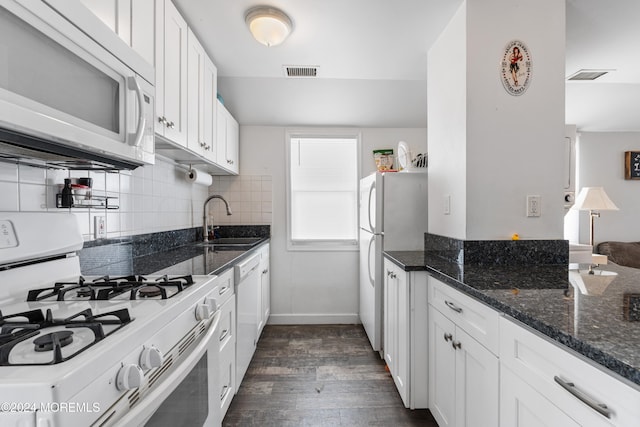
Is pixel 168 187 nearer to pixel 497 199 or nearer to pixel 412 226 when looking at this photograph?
pixel 412 226

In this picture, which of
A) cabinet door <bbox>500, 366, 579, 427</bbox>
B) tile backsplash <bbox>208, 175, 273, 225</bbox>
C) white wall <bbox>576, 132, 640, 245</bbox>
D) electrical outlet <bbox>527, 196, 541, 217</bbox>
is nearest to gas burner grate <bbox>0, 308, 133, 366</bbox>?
cabinet door <bbox>500, 366, 579, 427</bbox>

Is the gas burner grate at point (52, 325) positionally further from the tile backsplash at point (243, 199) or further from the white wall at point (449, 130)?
the tile backsplash at point (243, 199)

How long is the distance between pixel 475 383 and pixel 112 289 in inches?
52.7

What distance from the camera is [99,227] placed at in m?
1.53

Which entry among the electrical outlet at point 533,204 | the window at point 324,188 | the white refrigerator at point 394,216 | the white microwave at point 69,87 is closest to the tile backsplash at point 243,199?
the window at point 324,188

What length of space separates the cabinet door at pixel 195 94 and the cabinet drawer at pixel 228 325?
98cm

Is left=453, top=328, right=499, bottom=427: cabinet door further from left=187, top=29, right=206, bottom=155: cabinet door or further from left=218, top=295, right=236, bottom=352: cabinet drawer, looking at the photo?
left=187, top=29, right=206, bottom=155: cabinet door

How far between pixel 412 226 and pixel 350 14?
151 cm

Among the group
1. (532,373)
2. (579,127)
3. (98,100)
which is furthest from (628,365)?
(579,127)

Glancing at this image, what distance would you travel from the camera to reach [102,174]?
156 cm

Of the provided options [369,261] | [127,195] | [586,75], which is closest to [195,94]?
[127,195]

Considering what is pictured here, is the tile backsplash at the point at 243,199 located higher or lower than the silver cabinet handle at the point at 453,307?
higher

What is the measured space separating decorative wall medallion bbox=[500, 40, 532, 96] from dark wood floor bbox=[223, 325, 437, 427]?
1.92 metres

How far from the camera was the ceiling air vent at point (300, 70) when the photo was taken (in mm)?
2543
